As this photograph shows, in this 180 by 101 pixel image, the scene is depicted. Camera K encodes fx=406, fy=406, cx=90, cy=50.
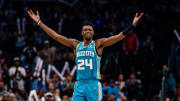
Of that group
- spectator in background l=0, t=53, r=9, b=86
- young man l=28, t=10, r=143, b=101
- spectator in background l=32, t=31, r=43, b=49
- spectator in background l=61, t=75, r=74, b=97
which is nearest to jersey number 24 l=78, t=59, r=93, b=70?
young man l=28, t=10, r=143, b=101

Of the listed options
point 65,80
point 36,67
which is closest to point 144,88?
point 65,80

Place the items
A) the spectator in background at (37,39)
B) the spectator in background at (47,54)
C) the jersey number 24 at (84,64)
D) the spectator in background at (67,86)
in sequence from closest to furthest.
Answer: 1. the jersey number 24 at (84,64)
2. the spectator in background at (67,86)
3. the spectator in background at (47,54)
4. the spectator in background at (37,39)

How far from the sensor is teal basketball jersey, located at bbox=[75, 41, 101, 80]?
7.73m

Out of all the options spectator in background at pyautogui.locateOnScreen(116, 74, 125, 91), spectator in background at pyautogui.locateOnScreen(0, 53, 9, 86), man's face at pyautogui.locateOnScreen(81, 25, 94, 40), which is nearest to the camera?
man's face at pyautogui.locateOnScreen(81, 25, 94, 40)

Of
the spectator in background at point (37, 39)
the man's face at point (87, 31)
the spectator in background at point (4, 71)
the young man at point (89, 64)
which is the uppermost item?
the spectator in background at point (37, 39)

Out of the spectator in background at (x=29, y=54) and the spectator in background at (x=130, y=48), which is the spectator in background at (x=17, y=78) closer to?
the spectator in background at (x=29, y=54)

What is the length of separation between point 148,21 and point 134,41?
3.51 metres

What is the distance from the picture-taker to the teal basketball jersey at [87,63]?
7734 millimetres

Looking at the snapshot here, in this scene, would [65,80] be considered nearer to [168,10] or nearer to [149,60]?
[149,60]

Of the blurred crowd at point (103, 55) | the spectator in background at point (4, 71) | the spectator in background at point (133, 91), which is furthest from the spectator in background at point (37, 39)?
the spectator in background at point (133, 91)

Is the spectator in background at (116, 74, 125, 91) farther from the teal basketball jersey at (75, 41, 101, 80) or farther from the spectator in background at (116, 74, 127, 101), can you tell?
the teal basketball jersey at (75, 41, 101, 80)

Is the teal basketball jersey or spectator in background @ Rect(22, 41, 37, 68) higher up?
spectator in background @ Rect(22, 41, 37, 68)

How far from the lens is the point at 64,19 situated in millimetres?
18703

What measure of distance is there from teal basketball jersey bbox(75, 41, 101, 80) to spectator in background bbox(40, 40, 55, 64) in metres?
8.42
